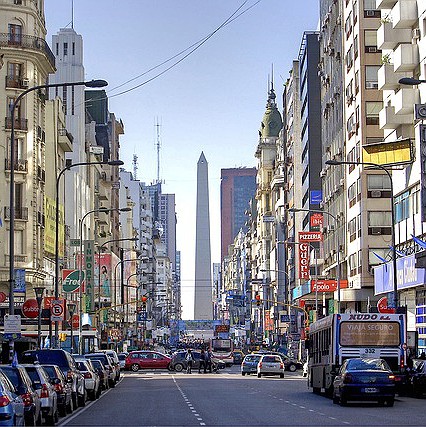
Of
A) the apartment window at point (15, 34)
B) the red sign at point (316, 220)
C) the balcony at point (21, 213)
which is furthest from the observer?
the red sign at point (316, 220)

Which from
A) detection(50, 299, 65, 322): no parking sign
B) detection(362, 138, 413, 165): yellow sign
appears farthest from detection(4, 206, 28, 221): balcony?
detection(362, 138, 413, 165): yellow sign

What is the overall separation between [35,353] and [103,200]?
110 meters

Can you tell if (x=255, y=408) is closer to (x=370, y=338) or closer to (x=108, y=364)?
(x=370, y=338)

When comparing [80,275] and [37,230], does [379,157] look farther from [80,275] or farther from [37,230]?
[37,230]

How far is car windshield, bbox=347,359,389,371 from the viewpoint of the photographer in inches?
1436

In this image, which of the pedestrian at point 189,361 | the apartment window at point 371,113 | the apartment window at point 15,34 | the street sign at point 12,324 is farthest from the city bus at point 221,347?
the street sign at point 12,324

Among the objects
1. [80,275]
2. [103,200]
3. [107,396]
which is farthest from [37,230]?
[103,200]

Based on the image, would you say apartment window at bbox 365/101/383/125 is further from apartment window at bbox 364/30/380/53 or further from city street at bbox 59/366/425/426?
city street at bbox 59/366/425/426

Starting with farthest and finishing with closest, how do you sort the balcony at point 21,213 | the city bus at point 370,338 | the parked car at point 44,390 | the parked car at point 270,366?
the balcony at point 21,213
the parked car at point 270,366
the city bus at point 370,338
the parked car at point 44,390

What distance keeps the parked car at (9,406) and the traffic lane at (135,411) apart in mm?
7397

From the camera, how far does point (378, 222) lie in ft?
257

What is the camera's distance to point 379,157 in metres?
65.6

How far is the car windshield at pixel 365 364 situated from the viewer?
1436 inches

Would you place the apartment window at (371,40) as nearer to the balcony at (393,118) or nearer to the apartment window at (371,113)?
the apartment window at (371,113)
